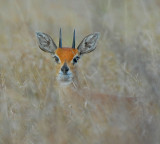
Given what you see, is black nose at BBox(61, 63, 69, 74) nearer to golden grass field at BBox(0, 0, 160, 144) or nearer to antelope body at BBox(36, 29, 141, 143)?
antelope body at BBox(36, 29, 141, 143)

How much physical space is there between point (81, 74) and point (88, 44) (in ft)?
1.49

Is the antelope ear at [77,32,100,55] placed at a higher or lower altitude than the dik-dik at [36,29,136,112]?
higher

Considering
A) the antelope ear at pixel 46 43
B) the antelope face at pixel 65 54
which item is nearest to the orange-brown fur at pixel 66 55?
the antelope face at pixel 65 54

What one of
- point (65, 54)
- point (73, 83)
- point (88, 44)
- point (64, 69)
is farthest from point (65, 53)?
point (88, 44)

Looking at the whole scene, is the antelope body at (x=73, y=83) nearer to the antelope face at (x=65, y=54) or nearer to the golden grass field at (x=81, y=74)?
the antelope face at (x=65, y=54)

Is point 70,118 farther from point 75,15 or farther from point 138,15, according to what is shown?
point 75,15

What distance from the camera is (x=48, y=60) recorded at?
7680mm

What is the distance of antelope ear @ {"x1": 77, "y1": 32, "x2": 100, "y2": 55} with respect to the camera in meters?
7.11

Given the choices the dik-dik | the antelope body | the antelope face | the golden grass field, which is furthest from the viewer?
the antelope face

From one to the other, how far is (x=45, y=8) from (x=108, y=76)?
14.5ft

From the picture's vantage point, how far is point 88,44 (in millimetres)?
7195

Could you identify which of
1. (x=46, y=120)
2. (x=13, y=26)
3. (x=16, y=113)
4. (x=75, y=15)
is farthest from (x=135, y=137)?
(x=75, y=15)

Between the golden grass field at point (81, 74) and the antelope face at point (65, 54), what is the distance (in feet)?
0.66

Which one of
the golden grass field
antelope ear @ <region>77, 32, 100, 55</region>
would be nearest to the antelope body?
antelope ear @ <region>77, 32, 100, 55</region>
